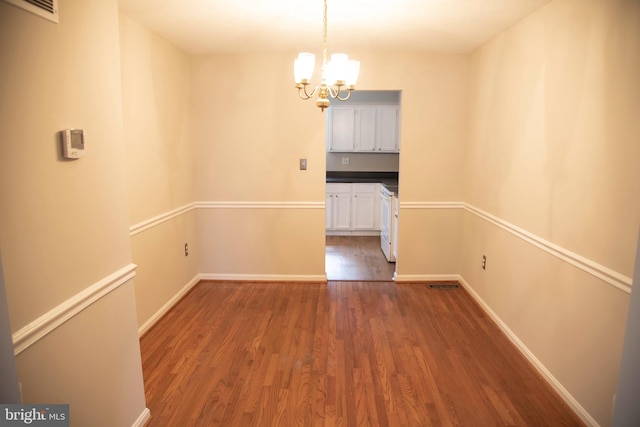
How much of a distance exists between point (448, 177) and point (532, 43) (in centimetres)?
167

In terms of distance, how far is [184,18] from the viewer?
9.84 ft

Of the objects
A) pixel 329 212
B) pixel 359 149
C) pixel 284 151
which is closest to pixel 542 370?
pixel 284 151

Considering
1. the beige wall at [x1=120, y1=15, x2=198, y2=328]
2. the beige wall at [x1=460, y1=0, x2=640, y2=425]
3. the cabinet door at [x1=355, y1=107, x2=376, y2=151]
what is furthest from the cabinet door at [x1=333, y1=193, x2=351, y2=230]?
the beige wall at [x1=460, y1=0, x2=640, y2=425]

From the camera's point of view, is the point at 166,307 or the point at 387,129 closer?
the point at 166,307

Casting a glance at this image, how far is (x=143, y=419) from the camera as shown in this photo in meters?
2.17

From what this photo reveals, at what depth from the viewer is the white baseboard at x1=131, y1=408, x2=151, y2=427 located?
2111mm

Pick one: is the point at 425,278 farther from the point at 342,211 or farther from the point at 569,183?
the point at 342,211

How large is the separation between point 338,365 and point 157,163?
221 cm

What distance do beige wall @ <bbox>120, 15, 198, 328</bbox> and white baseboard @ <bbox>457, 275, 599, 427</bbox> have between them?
2.87 m

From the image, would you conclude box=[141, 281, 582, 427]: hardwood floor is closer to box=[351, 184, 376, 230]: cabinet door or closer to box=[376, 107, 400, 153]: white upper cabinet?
box=[351, 184, 376, 230]: cabinet door

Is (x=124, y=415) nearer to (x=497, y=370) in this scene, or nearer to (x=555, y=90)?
(x=497, y=370)

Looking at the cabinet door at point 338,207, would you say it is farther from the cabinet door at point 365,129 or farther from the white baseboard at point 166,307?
the white baseboard at point 166,307

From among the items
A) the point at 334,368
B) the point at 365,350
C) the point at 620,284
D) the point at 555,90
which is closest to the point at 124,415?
the point at 334,368

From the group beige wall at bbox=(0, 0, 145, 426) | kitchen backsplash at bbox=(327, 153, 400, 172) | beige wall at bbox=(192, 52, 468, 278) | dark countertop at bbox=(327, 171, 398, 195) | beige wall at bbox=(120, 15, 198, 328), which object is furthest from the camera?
kitchen backsplash at bbox=(327, 153, 400, 172)
